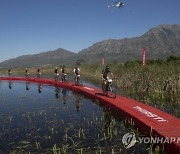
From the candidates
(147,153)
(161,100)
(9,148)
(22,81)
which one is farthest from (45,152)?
(22,81)

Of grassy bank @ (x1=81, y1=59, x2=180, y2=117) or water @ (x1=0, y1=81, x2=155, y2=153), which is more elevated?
grassy bank @ (x1=81, y1=59, x2=180, y2=117)

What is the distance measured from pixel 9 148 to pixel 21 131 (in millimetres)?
2879

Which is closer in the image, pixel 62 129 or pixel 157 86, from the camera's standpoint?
pixel 62 129

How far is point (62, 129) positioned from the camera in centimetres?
1638

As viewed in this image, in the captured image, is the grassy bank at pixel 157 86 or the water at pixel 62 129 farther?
the grassy bank at pixel 157 86

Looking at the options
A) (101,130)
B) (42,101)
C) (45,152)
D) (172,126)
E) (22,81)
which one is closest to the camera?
(45,152)

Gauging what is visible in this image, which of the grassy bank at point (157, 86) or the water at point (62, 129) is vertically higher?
the grassy bank at point (157, 86)

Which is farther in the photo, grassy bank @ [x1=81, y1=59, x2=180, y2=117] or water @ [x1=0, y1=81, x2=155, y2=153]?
grassy bank @ [x1=81, y1=59, x2=180, y2=117]

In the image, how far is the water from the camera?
42.8 feet

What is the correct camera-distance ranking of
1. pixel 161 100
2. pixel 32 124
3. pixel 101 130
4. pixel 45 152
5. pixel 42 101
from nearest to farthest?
pixel 45 152 → pixel 101 130 → pixel 32 124 → pixel 161 100 → pixel 42 101

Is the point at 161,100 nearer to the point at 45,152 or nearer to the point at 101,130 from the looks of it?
the point at 101,130

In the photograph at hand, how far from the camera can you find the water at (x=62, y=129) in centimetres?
1305

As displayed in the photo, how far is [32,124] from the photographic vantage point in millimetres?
17812

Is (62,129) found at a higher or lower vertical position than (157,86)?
lower
